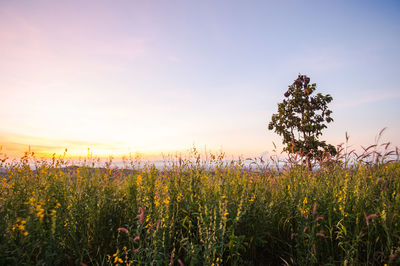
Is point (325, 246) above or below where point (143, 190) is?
below

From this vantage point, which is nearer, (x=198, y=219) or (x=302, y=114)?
(x=198, y=219)

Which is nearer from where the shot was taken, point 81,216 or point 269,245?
point 81,216

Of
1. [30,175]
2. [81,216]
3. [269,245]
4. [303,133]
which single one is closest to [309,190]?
[269,245]

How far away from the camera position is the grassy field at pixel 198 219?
10.1 ft

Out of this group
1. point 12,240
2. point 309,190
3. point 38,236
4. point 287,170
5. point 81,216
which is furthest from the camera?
point 287,170

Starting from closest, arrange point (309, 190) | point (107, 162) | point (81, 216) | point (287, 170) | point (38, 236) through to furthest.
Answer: point (38, 236) → point (81, 216) → point (309, 190) → point (107, 162) → point (287, 170)

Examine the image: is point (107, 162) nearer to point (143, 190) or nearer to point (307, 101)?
point (143, 190)

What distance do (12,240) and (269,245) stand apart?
359 centimetres

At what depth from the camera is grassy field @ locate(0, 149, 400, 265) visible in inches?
122

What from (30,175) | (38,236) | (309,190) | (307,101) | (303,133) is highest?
(307,101)

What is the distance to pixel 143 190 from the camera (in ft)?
11.7

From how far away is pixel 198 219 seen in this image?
3299mm

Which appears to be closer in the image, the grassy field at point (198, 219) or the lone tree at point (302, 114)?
the grassy field at point (198, 219)

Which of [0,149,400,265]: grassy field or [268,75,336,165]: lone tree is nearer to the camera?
[0,149,400,265]: grassy field
